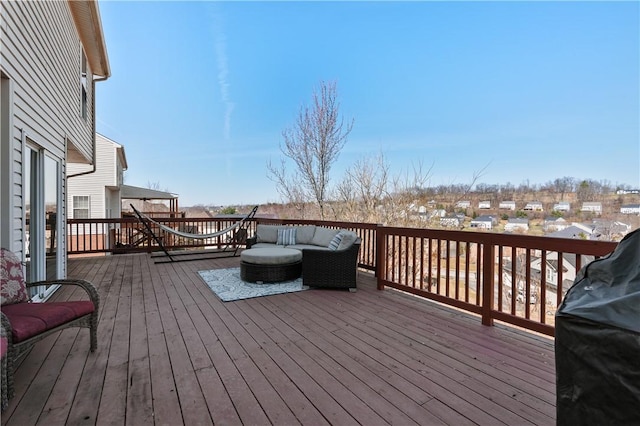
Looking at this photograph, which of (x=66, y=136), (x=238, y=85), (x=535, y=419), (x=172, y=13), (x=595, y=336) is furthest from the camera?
(x=238, y=85)

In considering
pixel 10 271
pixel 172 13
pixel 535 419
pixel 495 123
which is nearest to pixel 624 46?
pixel 495 123

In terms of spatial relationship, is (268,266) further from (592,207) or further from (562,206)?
(592,207)

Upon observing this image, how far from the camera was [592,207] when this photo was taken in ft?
19.4

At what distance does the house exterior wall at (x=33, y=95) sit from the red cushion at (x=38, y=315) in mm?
947

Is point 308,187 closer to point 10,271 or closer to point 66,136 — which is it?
point 66,136

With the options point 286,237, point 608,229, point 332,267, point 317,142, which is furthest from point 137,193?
point 608,229

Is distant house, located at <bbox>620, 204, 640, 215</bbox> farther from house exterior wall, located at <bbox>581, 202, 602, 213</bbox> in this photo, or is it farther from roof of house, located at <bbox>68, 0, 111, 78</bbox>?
roof of house, located at <bbox>68, 0, 111, 78</bbox>

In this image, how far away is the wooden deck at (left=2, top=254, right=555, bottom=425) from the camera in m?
1.67

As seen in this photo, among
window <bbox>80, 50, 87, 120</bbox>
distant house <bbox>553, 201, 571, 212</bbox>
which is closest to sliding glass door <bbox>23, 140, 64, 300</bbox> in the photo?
window <bbox>80, 50, 87, 120</bbox>

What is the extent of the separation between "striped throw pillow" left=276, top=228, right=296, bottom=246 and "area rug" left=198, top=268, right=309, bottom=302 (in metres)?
1.01

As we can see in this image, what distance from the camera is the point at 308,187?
35.1ft

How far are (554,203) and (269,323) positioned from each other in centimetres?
632

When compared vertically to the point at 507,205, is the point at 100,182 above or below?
above

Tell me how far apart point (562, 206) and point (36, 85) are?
27.7 feet
